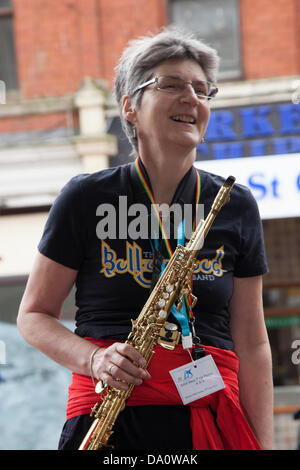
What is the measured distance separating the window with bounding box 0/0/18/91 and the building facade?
12 mm

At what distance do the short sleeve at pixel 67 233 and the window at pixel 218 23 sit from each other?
5756 millimetres

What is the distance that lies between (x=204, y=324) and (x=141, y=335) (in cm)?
20

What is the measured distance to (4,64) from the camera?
7.49 meters

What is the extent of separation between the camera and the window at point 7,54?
24.5 ft

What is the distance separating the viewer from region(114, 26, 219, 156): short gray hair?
1911mm

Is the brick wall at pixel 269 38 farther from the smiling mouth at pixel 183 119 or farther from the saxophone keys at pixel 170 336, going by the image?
the saxophone keys at pixel 170 336

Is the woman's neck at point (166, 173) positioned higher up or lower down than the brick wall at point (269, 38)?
lower down

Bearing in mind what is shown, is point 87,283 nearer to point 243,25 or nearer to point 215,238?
point 215,238

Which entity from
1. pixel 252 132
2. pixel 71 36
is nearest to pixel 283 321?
pixel 252 132

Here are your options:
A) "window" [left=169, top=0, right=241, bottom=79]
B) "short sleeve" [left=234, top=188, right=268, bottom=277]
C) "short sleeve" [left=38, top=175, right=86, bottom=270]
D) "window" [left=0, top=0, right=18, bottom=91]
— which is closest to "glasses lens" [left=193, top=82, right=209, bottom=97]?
"short sleeve" [left=234, top=188, right=268, bottom=277]

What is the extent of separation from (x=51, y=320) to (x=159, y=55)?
0.84m

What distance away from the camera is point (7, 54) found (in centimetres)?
749

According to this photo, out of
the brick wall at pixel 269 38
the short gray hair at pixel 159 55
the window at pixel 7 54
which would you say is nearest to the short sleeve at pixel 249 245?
the short gray hair at pixel 159 55

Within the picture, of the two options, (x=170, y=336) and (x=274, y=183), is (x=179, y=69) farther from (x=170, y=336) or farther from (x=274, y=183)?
(x=274, y=183)
